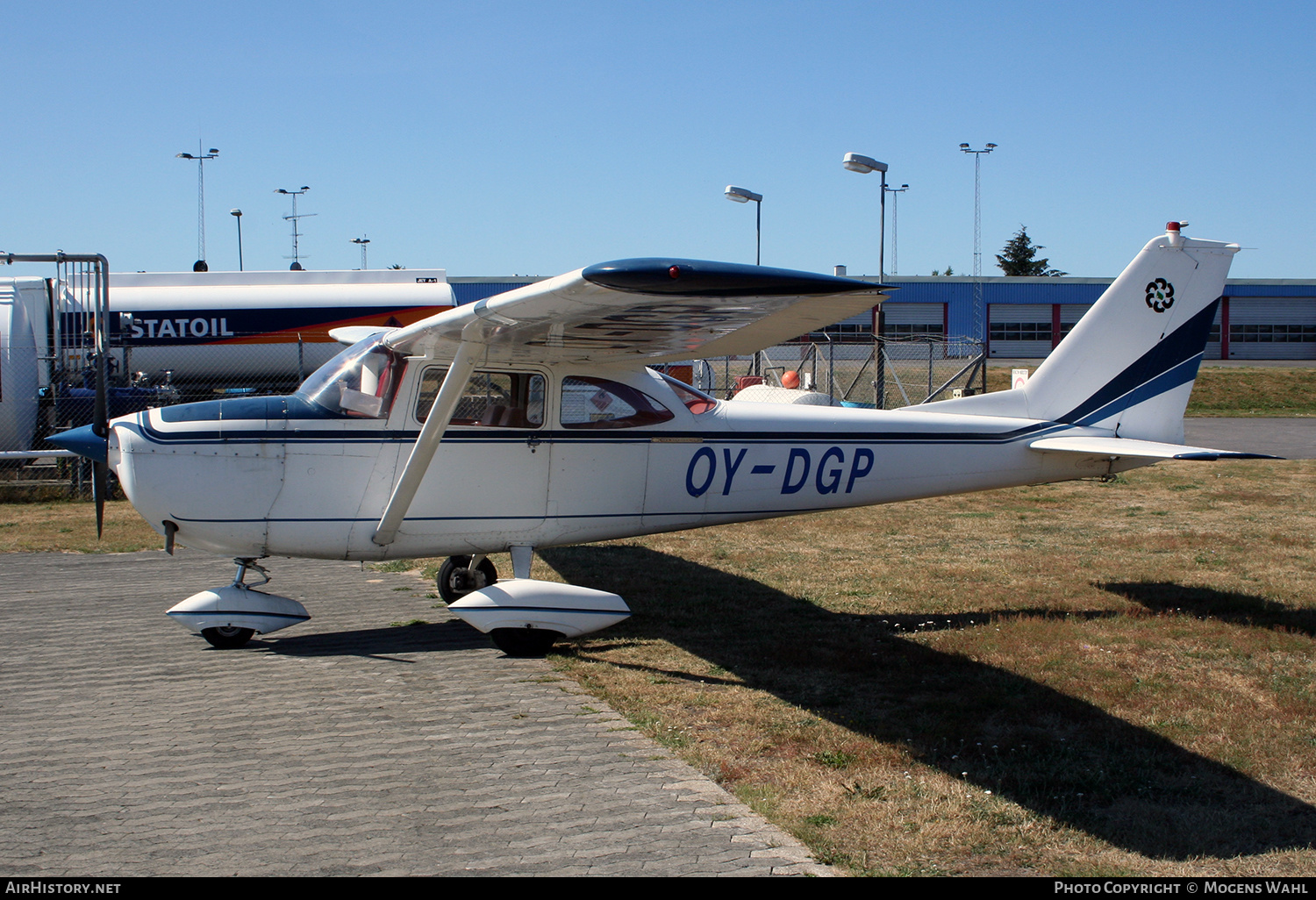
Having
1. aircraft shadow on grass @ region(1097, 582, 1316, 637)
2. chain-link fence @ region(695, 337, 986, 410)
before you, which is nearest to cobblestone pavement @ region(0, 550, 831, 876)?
aircraft shadow on grass @ region(1097, 582, 1316, 637)

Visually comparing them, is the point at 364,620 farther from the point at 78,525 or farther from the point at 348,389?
the point at 78,525

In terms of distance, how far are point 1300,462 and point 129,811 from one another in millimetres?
18410

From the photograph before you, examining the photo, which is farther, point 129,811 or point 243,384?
point 243,384

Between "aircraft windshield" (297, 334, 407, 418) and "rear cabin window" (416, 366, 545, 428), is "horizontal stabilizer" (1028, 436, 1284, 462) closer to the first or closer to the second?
"rear cabin window" (416, 366, 545, 428)

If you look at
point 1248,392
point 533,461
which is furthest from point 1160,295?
point 1248,392

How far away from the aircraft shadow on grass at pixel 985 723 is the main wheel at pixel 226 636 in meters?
2.61

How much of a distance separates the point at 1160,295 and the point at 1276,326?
5306 centimetres

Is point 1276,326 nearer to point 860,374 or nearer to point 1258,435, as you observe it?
point 1258,435

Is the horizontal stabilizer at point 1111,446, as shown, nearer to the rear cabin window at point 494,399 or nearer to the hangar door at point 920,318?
the rear cabin window at point 494,399

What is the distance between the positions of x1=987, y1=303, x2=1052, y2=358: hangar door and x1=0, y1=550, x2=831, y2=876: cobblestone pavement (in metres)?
49.3

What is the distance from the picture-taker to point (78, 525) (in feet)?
39.3

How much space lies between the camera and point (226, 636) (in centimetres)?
645
